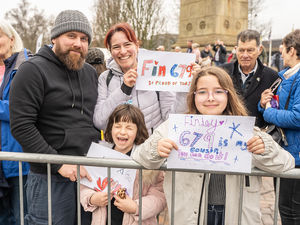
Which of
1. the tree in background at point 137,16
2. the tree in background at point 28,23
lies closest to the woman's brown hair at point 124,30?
the tree in background at point 137,16

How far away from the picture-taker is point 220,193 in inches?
84.5

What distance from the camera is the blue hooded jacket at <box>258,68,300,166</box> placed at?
2805 millimetres

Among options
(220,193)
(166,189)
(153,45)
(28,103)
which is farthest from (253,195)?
(153,45)

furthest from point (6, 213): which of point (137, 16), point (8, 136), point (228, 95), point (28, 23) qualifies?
point (28, 23)

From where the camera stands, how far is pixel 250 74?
3439 mm

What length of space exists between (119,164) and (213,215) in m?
0.82

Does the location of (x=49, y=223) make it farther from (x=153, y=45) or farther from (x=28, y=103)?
(x=153, y=45)

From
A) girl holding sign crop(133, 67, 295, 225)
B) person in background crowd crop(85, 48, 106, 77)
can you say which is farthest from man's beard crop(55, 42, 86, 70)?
person in background crowd crop(85, 48, 106, 77)

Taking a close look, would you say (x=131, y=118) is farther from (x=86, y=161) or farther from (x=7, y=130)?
(x=7, y=130)

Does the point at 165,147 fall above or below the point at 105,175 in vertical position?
above

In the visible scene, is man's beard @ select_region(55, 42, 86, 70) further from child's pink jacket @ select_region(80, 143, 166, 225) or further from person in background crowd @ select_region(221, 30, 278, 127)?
person in background crowd @ select_region(221, 30, 278, 127)

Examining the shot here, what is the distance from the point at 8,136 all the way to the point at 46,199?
2.42 ft

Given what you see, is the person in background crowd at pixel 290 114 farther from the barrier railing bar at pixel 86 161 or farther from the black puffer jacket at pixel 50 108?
the black puffer jacket at pixel 50 108

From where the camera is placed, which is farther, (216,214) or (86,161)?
(216,214)
